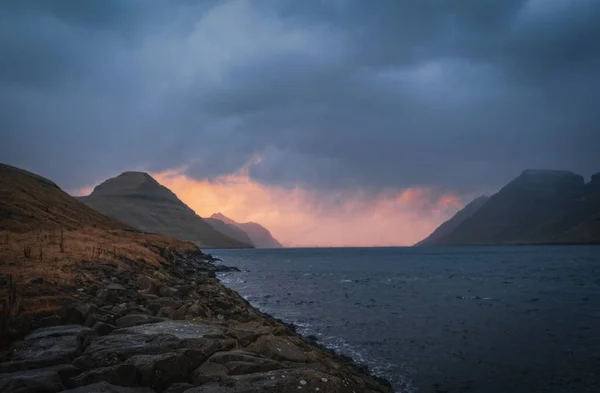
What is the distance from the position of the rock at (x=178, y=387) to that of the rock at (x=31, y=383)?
220 cm

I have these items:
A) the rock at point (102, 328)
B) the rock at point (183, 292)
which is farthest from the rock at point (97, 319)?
the rock at point (183, 292)

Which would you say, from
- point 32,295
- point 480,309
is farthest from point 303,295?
point 32,295

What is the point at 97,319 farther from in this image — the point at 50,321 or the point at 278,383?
the point at 278,383

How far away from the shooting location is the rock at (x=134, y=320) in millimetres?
13484

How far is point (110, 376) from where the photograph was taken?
869 centimetres

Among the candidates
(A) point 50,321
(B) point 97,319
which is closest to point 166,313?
(B) point 97,319

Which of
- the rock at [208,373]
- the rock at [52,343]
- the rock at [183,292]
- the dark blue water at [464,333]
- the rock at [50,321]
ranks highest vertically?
the rock at [50,321]

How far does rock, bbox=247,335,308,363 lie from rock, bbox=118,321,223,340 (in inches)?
61.2

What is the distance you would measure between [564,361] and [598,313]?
636 inches

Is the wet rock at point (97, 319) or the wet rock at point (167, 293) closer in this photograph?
the wet rock at point (97, 319)

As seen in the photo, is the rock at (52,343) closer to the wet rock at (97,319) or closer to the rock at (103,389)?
the wet rock at (97,319)

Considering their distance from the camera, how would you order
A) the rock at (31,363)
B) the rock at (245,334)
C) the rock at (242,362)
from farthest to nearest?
the rock at (245,334), the rock at (242,362), the rock at (31,363)

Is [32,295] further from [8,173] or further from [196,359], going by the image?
[8,173]

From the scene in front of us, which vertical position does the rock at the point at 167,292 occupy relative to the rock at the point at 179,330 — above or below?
below
